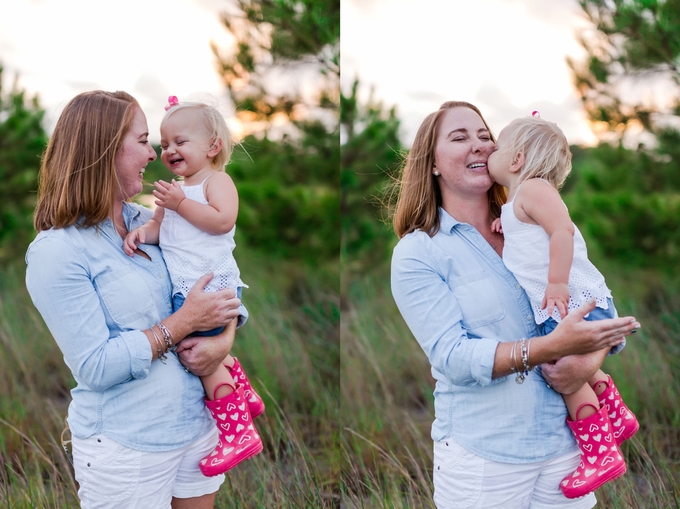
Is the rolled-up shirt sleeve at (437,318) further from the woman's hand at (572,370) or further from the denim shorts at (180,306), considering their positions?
the denim shorts at (180,306)

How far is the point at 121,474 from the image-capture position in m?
1.77

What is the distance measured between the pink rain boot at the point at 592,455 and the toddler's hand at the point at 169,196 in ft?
4.34

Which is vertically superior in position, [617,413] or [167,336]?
[167,336]

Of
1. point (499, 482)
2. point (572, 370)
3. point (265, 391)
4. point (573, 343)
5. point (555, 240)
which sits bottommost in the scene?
point (265, 391)

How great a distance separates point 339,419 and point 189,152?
2.42 meters

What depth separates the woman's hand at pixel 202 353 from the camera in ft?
6.21

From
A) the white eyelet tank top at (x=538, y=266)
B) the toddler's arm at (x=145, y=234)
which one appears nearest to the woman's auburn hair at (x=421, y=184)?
the white eyelet tank top at (x=538, y=266)

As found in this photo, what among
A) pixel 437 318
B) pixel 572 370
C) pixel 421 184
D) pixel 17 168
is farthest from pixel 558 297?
pixel 17 168

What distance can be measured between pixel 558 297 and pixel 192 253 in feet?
3.57

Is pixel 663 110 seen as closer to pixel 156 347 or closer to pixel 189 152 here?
pixel 189 152

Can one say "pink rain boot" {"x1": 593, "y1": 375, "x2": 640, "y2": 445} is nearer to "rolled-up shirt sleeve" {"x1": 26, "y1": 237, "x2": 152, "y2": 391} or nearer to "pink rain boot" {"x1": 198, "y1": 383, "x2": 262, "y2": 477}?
"pink rain boot" {"x1": 198, "y1": 383, "x2": 262, "y2": 477}

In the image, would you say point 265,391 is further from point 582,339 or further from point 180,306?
point 582,339

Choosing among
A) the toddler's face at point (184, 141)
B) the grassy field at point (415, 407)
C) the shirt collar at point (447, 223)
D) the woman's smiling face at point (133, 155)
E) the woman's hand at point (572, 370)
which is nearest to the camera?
the woman's hand at point (572, 370)

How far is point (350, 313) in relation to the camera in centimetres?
500
